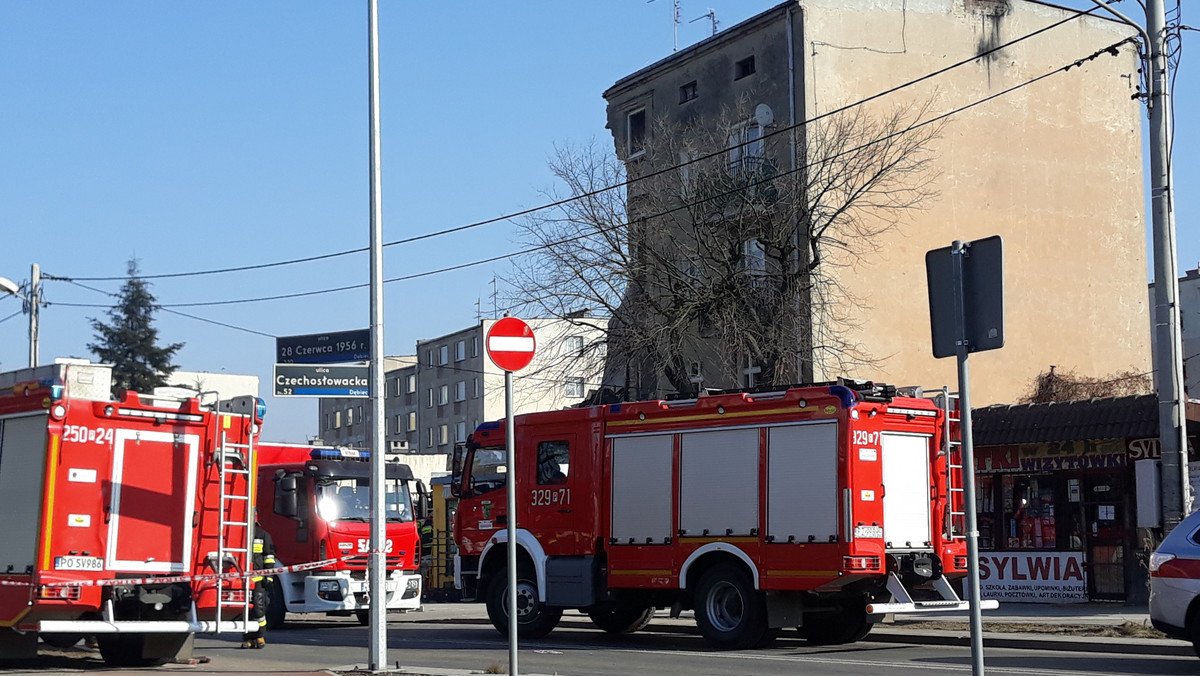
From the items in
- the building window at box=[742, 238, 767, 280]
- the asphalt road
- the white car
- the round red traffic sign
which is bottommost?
the asphalt road

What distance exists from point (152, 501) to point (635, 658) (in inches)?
225

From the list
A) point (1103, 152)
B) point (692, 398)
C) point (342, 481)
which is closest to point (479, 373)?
point (1103, 152)

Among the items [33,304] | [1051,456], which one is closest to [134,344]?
[33,304]

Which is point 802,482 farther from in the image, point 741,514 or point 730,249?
point 730,249

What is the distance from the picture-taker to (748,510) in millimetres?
16703

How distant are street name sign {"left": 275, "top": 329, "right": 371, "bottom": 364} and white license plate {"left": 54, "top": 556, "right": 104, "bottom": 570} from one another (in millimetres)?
3379

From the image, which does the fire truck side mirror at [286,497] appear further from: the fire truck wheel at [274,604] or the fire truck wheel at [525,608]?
the fire truck wheel at [274,604]

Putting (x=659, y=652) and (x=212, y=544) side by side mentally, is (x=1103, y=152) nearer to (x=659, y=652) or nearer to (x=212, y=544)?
(x=659, y=652)

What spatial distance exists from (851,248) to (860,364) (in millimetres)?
2840

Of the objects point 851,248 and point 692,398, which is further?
point 851,248

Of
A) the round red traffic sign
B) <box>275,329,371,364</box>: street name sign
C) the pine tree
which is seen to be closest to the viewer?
the round red traffic sign

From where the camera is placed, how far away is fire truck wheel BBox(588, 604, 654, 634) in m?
19.2

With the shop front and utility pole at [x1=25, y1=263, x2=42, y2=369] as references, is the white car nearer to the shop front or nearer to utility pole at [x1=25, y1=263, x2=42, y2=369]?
the shop front

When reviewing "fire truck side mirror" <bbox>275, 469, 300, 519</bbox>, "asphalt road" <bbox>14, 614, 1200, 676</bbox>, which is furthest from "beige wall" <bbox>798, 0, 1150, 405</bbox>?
"fire truck side mirror" <bbox>275, 469, 300, 519</bbox>
